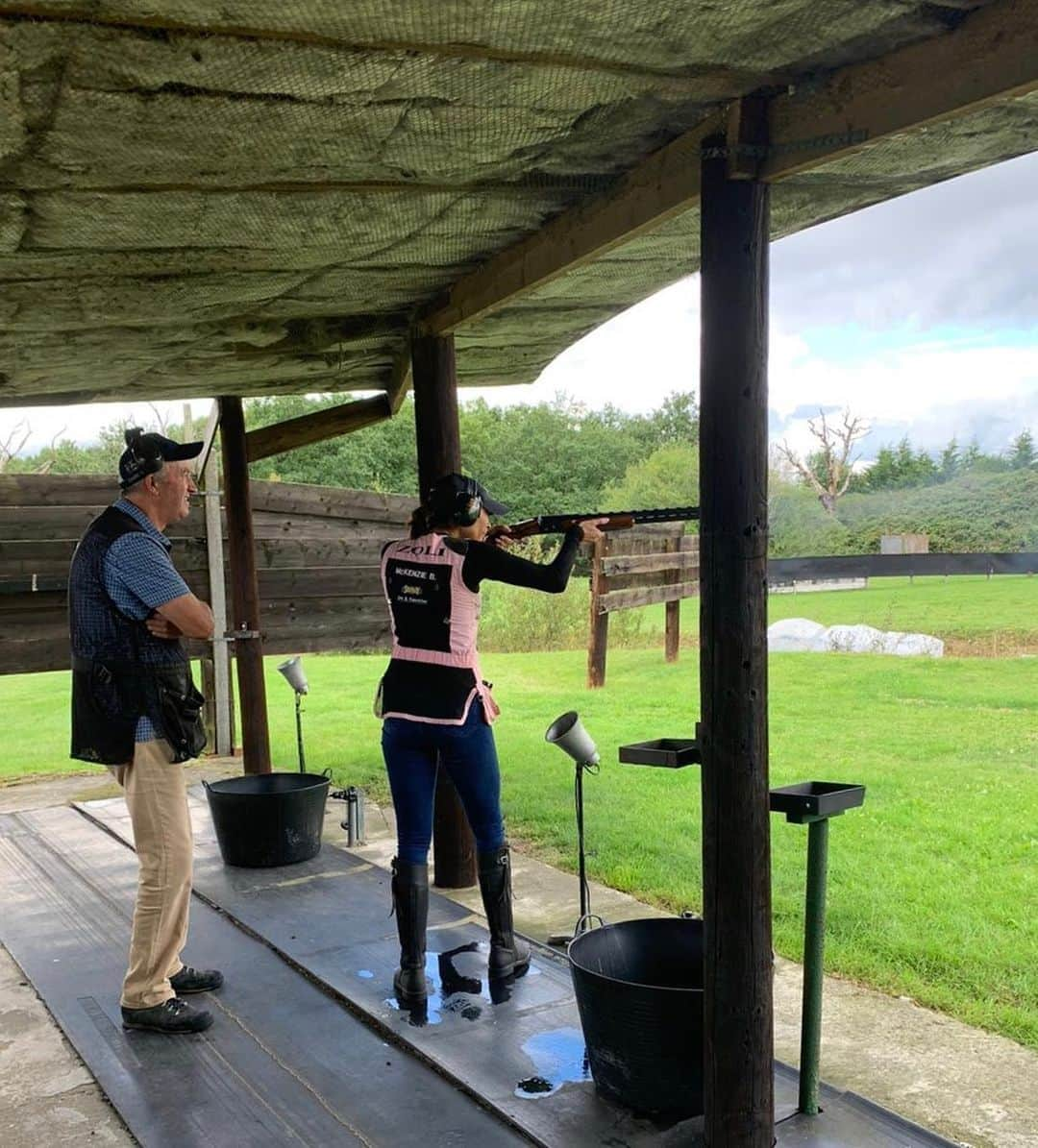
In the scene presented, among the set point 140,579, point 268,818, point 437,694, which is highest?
point 140,579

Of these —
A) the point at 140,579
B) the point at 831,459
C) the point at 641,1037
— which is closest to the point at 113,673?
the point at 140,579

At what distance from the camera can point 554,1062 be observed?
291 cm

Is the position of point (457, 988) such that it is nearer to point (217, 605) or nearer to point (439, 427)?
point (439, 427)

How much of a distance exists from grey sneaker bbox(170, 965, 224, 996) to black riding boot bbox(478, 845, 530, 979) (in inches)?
35.6

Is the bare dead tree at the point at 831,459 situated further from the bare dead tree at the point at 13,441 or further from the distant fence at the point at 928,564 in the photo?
the bare dead tree at the point at 13,441

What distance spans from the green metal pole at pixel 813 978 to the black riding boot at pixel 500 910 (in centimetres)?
106

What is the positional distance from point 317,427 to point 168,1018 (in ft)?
10.5

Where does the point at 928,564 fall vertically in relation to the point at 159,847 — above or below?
above

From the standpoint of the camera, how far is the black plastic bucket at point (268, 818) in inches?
188

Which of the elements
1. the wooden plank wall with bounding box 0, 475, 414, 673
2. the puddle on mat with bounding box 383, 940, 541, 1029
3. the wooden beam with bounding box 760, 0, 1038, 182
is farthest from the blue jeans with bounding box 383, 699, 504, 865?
the wooden plank wall with bounding box 0, 475, 414, 673

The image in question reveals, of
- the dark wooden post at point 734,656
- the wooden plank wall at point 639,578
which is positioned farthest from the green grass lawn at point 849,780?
the dark wooden post at point 734,656

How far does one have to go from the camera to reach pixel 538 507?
1571 centimetres

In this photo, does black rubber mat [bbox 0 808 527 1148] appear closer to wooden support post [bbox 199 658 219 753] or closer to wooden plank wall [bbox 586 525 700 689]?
wooden support post [bbox 199 658 219 753]

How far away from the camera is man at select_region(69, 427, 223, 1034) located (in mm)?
3029
